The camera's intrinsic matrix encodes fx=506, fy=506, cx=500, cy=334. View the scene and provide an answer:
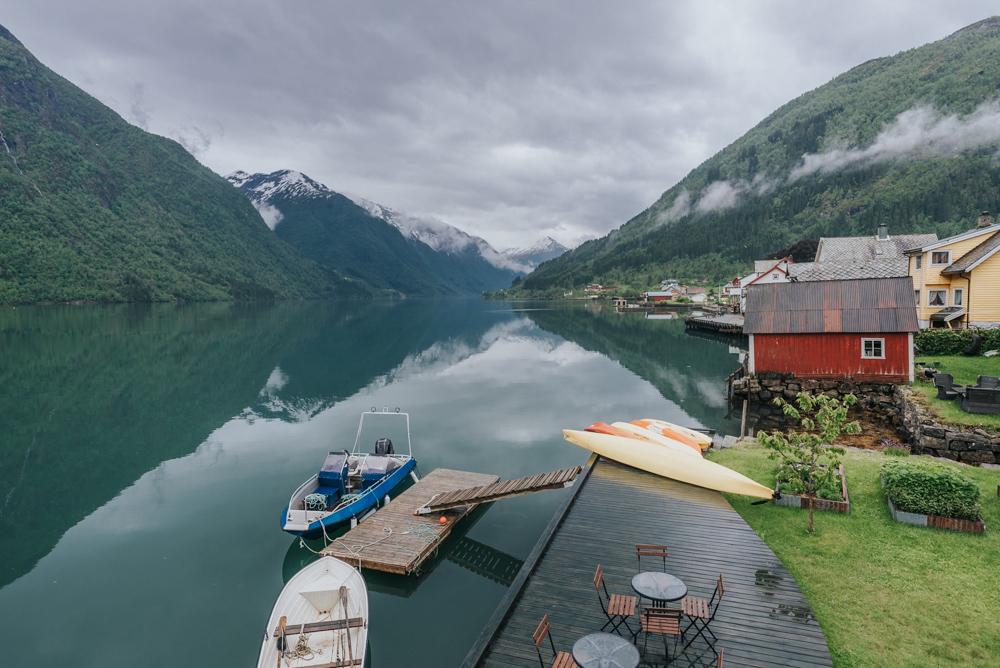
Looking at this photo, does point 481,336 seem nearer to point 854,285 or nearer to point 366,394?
point 366,394

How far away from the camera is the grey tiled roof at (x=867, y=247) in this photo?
2493 inches

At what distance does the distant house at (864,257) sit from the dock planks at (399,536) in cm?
5169

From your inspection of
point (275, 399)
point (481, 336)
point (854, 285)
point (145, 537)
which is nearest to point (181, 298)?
point (481, 336)

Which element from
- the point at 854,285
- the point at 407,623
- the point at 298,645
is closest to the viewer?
the point at 298,645

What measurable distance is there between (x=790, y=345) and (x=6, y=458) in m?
48.2

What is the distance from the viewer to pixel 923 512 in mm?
14273

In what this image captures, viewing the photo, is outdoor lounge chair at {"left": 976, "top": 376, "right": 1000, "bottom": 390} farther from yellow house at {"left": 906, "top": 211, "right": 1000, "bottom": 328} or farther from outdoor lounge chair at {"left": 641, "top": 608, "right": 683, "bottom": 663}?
outdoor lounge chair at {"left": 641, "top": 608, "right": 683, "bottom": 663}

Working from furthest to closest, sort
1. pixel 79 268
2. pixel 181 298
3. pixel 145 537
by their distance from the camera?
pixel 181 298 < pixel 79 268 < pixel 145 537

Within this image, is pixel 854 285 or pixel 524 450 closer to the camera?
pixel 524 450

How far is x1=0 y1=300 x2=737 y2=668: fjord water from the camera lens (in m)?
14.0

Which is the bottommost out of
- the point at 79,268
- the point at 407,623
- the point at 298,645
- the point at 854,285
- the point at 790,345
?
the point at 407,623

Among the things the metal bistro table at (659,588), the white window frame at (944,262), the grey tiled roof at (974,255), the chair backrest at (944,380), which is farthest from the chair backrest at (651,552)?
the white window frame at (944,262)

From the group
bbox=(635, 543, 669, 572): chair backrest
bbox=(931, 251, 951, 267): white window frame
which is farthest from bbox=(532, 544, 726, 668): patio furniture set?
bbox=(931, 251, 951, 267): white window frame

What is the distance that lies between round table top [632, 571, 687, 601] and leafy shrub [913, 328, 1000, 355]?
37.1 metres
